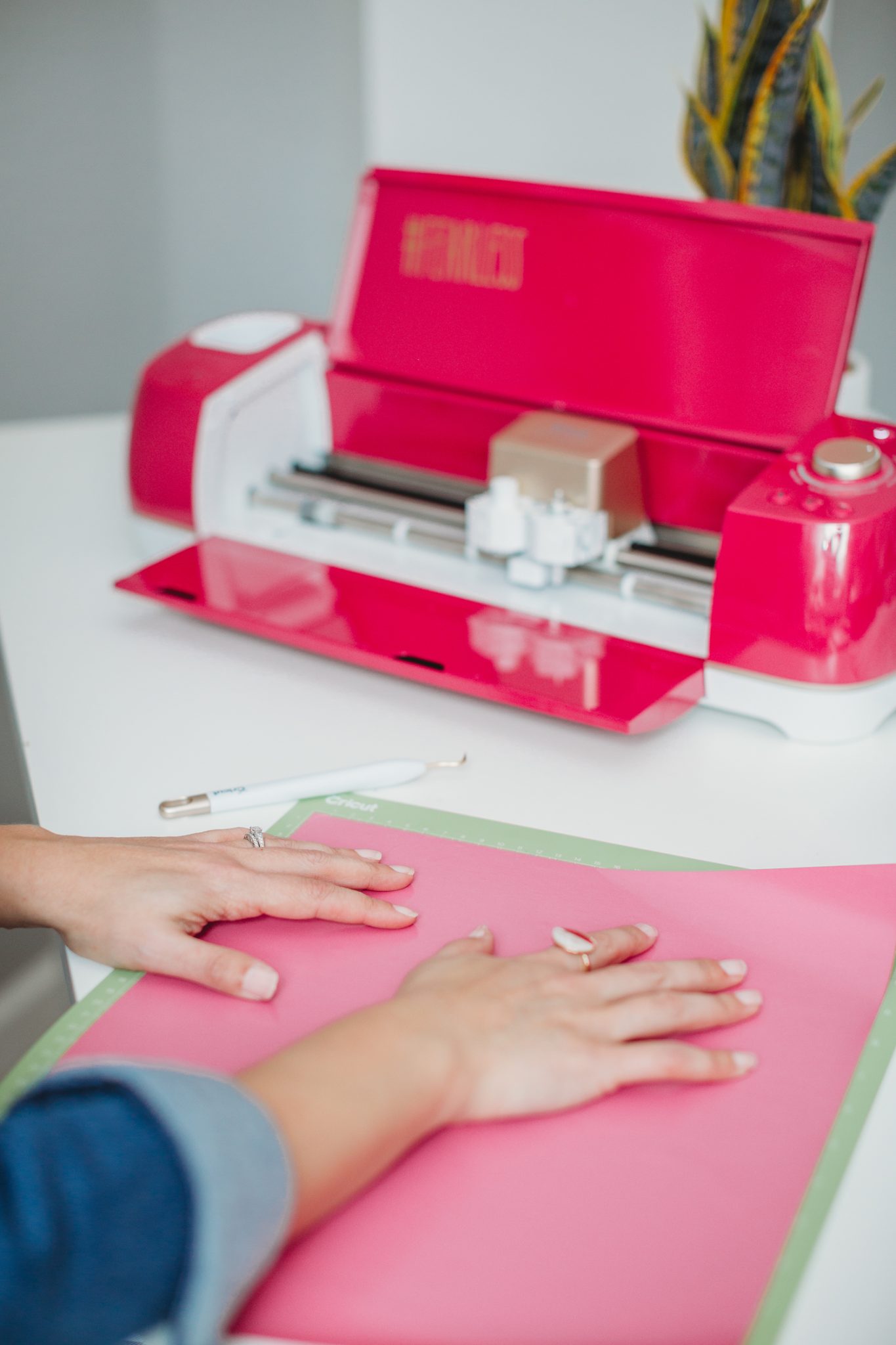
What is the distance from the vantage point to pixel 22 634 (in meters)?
1.10

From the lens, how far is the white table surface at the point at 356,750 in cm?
83

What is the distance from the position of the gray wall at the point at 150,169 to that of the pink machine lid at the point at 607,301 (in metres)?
1.39

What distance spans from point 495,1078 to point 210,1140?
0.15 meters

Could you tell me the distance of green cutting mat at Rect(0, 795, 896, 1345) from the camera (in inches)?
20.2

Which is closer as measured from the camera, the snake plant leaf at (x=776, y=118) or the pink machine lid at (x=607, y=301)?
the pink machine lid at (x=607, y=301)

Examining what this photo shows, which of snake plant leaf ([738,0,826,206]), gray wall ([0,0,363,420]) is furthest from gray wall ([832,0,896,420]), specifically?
gray wall ([0,0,363,420])

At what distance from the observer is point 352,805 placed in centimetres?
84

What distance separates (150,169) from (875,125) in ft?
4.35

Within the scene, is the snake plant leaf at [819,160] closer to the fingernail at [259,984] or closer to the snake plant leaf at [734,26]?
the snake plant leaf at [734,26]

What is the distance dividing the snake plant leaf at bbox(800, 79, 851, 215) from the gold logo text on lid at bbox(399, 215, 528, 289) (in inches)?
13.5

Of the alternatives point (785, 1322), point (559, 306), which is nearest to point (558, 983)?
point (785, 1322)

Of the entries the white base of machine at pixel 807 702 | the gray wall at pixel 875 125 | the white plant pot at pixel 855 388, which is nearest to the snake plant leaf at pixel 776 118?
the white plant pot at pixel 855 388

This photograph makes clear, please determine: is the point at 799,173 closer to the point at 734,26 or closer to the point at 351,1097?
the point at 734,26

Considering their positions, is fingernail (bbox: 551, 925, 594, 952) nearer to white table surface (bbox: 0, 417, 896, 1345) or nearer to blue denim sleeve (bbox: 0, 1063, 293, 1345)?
white table surface (bbox: 0, 417, 896, 1345)
